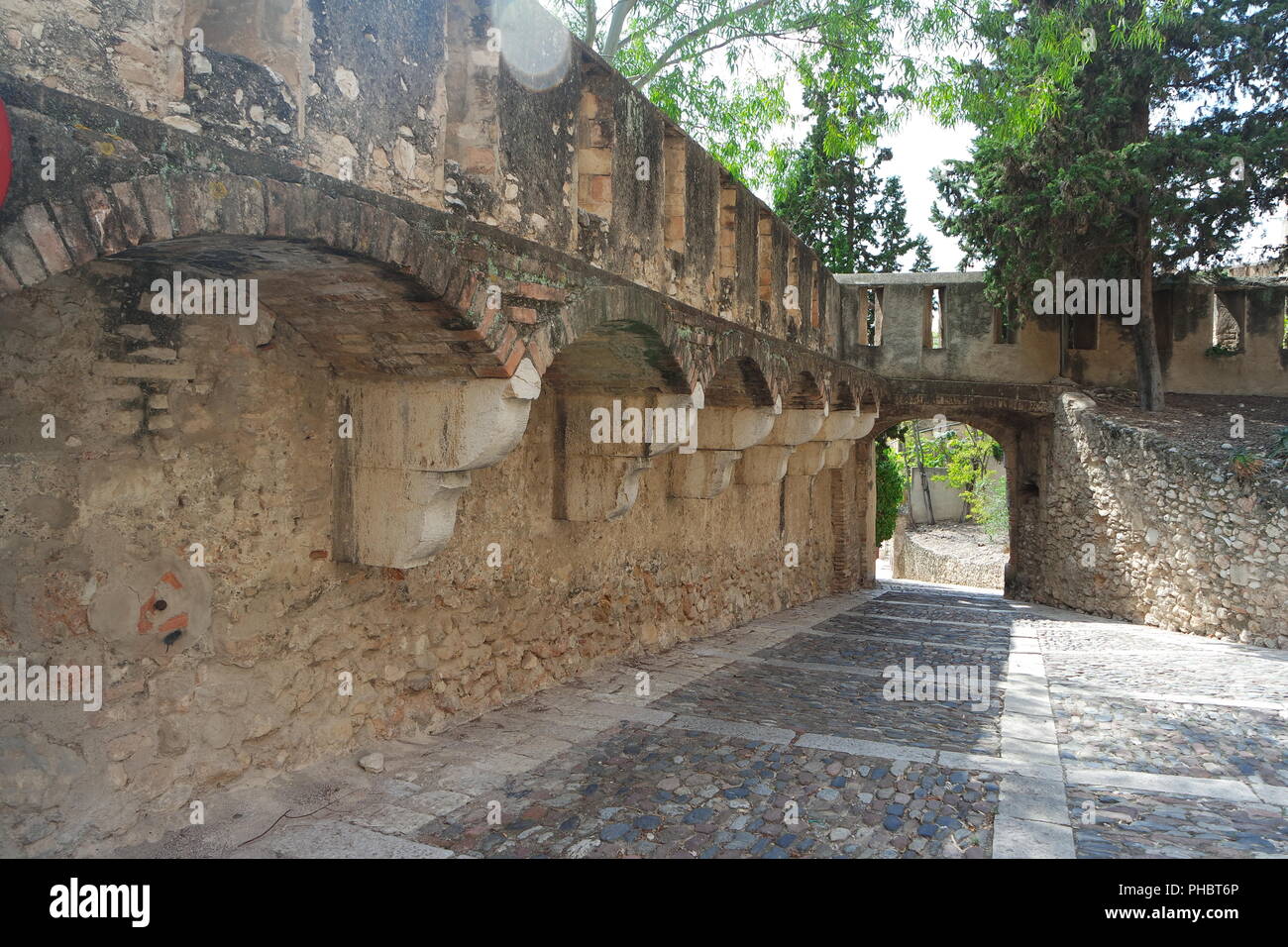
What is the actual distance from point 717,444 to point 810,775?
3.72m

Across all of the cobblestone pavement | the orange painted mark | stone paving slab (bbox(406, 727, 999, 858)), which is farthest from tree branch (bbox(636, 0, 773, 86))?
the orange painted mark

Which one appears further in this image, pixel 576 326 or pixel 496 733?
pixel 496 733

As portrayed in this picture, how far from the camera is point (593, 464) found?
6277 mm

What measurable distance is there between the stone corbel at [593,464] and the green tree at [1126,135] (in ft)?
22.4

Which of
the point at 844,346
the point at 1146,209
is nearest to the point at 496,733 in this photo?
the point at 844,346

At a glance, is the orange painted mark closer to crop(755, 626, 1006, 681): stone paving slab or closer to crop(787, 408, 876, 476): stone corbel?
crop(755, 626, 1006, 681): stone paving slab

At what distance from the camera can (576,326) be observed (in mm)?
4586

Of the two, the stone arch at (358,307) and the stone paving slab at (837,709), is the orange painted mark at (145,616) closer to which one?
the stone arch at (358,307)

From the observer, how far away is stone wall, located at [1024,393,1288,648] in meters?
9.11

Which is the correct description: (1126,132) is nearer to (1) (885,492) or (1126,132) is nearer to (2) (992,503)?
(1) (885,492)

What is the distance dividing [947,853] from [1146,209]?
37.1 ft

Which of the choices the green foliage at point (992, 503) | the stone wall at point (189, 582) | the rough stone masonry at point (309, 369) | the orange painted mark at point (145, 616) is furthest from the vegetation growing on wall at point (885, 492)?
the orange painted mark at point (145, 616)

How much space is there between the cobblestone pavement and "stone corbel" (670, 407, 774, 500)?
151 cm
